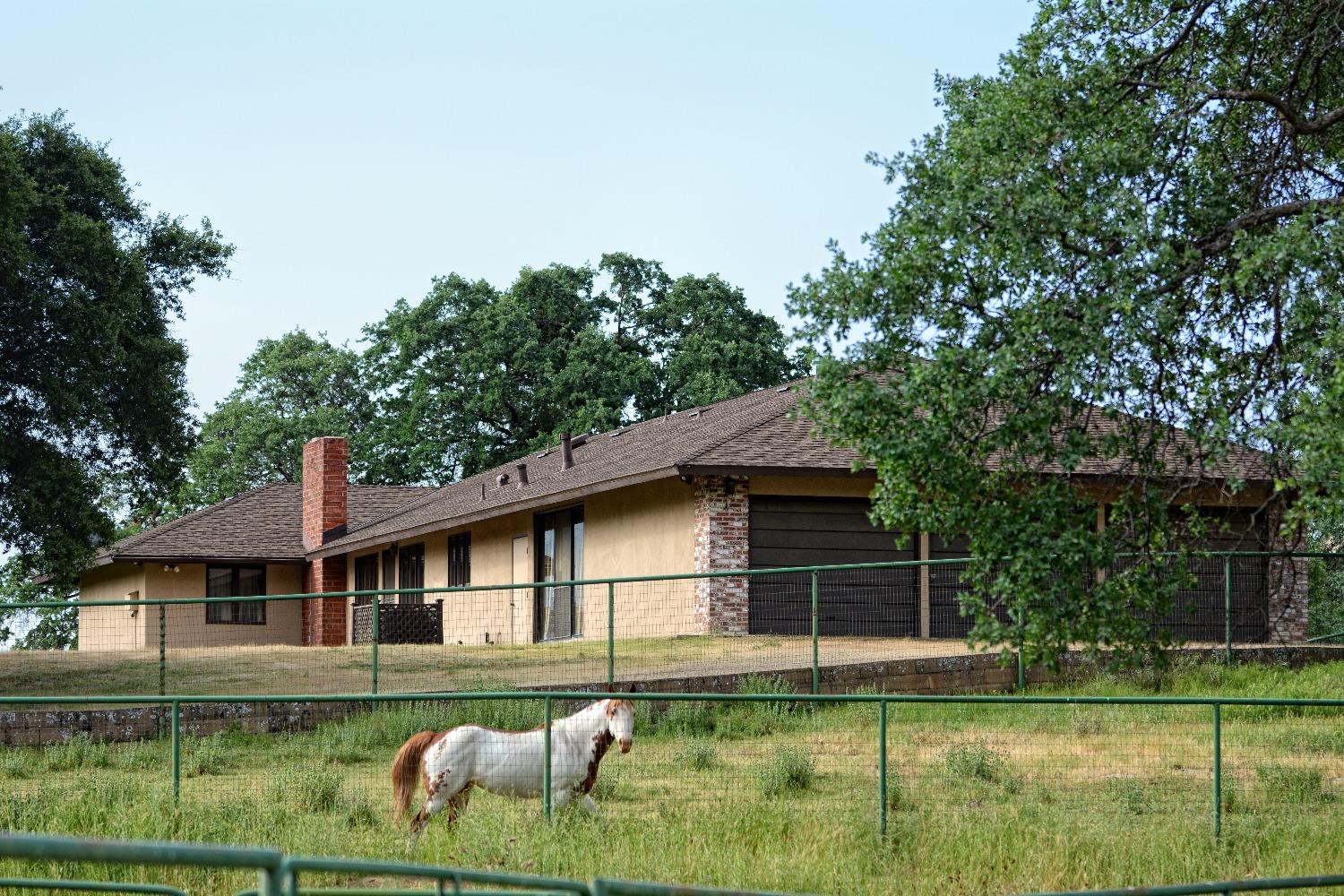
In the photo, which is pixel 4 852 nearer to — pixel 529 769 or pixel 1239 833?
pixel 529 769

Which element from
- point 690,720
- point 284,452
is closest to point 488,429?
point 284,452

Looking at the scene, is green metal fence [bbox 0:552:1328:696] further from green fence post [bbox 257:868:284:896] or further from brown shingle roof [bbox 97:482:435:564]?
green fence post [bbox 257:868:284:896]

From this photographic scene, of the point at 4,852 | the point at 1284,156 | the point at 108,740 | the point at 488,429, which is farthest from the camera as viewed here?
the point at 488,429

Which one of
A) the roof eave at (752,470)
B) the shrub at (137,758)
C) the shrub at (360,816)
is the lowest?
the shrub at (137,758)

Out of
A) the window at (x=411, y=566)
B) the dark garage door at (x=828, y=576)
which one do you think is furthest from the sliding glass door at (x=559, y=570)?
the window at (x=411, y=566)

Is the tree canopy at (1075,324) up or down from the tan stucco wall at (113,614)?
up

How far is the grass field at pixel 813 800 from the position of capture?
37.1 feet

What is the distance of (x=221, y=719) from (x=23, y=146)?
572 inches

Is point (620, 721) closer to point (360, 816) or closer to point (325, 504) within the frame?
point (360, 816)

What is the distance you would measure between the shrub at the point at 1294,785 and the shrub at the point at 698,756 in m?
4.69

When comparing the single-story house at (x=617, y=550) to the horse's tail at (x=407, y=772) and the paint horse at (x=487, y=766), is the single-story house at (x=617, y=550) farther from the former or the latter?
the horse's tail at (x=407, y=772)

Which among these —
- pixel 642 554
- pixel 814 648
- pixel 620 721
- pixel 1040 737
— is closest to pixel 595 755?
pixel 620 721

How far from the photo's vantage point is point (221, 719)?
19.5 m

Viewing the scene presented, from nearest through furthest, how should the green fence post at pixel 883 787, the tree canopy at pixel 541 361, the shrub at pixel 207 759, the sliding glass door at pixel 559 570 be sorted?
1. the green fence post at pixel 883 787
2. the shrub at pixel 207 759
3. the sliding glass door at pixel 559 570
4. the tree canopy at pixel 541 361
